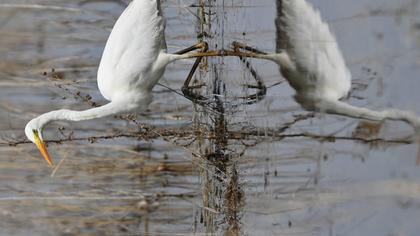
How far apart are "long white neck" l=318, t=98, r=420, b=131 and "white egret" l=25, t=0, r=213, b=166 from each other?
20cm

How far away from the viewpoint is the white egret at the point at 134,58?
0.80 m

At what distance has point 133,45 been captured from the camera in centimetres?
80

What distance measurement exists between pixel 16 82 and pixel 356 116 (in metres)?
0.51

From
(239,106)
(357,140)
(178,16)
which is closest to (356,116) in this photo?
(357,140)

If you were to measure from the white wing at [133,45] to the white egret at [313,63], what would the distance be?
0.12 metres

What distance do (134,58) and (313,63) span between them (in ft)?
0.84

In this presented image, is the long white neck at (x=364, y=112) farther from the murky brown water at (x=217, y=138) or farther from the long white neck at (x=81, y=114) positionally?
the long white neck at (x=81, y=114)

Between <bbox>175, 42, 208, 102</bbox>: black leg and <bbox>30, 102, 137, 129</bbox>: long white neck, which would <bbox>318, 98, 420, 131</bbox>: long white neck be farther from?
<bbox>30, 102, 137, 129</bbox>: long white neck

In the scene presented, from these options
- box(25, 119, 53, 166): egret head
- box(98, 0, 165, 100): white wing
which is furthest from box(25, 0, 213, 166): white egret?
box(25, 119, 53, 166): egret head

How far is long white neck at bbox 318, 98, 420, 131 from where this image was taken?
2.63ft

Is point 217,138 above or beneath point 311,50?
beneath

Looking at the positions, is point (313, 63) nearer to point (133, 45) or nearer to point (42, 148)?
point (133, 45)

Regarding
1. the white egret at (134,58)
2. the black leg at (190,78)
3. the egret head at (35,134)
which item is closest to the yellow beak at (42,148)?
the egret head at (35,134)

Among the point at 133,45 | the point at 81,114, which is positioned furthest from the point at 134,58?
the point at 81,114
